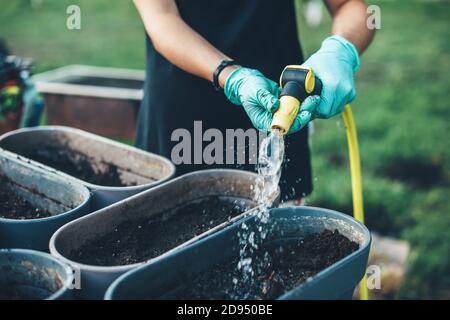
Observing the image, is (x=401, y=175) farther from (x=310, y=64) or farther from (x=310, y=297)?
(x=310, y=297)

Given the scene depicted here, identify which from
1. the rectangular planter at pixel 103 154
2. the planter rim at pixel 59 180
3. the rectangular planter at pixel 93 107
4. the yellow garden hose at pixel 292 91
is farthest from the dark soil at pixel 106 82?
the yellow garden hose at pixel 292 91

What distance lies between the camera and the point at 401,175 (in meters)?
3.99

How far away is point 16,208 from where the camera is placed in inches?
63.5

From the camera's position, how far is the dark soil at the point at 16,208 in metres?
1.58

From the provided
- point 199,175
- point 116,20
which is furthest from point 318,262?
point 116,20

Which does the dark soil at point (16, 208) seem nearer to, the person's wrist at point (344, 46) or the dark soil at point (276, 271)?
the dark soil at point (276, 271)

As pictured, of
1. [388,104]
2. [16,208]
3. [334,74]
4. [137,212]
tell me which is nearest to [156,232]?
[137,212]

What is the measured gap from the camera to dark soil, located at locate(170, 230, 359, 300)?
4.06 feet

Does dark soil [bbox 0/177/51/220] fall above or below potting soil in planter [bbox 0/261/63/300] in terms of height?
above

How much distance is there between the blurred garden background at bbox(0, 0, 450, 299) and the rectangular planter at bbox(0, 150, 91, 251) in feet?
6.22

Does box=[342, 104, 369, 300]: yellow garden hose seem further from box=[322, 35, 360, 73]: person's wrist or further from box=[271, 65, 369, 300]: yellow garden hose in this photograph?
box=[271, 65, 369, 300]: yellow garden hose

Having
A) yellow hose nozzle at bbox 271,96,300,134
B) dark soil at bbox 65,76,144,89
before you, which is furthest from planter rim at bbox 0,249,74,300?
dark soil at bbox 65,76,144,89

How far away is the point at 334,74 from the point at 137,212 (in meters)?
Answer: 0.67

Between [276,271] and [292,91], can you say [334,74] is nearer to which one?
[292,91]
